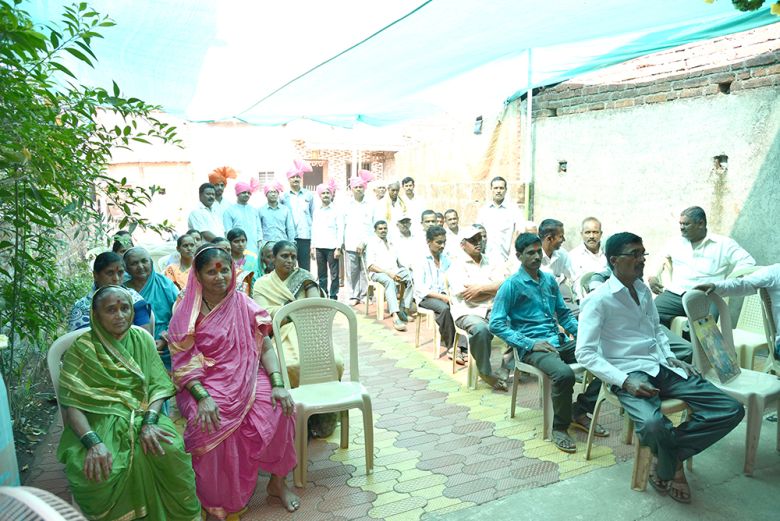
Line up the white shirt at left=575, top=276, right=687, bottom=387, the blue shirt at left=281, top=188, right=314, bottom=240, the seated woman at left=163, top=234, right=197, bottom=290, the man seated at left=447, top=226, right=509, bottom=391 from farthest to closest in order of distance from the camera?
the blue shirt at left=281, top=188, right=314, bottom=240, the seated woman at left=163, top=234, right=197, bottom=290, the man seated at left=447, top=226, right=509, bottom=391, the white shirt at left=575, top=276, right=687, bottom=387

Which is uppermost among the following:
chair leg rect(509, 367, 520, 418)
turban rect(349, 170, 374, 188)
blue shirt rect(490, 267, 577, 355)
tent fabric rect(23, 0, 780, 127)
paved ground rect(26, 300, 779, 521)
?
tent fabric rect(23, 0, 780, 127)

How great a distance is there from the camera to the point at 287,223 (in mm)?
8672

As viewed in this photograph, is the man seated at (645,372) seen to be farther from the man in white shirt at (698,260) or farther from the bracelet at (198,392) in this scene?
the bracelet at (198,392)

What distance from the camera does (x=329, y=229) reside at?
28.8ft

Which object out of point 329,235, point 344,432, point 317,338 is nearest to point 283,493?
point 344,432

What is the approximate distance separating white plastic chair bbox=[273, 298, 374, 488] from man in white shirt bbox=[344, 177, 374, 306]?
4557 mm

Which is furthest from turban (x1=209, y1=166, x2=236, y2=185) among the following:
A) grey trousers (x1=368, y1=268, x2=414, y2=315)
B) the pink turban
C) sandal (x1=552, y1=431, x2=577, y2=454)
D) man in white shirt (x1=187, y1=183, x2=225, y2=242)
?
sandal (x1=552, y1=431, x2=577, y2=454)

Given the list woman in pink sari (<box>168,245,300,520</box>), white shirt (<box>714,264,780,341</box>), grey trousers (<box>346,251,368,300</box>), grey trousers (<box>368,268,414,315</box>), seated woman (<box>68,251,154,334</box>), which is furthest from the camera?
grey trousers (<box>346,251,368,300</box>)

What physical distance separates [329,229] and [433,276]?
296cm

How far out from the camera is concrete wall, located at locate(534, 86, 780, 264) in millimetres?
5730

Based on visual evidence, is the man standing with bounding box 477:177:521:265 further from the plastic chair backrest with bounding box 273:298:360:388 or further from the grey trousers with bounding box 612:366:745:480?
the grey trousers with bounding box 612:366:745:480

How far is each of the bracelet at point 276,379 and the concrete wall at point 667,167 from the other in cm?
509

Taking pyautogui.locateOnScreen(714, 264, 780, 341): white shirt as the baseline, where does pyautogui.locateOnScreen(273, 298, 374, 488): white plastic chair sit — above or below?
below

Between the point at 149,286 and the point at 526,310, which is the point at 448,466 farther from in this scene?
the point at 149,286
